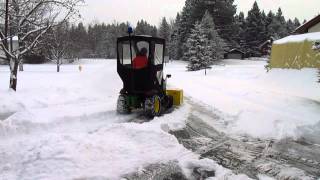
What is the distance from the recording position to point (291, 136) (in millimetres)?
9234

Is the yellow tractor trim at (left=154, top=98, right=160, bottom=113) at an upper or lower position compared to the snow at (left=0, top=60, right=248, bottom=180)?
upper

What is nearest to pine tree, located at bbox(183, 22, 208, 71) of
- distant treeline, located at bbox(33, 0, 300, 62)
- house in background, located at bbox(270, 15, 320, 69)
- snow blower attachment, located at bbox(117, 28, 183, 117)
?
distant treeline, located at bbox(33, 0, 300, 62)

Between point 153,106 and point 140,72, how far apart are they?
1113mm

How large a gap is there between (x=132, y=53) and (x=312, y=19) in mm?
23973

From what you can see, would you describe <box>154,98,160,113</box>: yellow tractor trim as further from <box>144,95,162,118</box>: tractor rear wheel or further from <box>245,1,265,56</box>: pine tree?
<box>245,1,265,56</box>: pine tree

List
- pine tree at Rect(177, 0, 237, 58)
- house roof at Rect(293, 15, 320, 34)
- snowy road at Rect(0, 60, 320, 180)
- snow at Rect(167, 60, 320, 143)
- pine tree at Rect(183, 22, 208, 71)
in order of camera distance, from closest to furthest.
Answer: snowy road at Rect(0, 60, 320, 180)
snow at Rect(167, 60, 320, 143)
house roof at Rect(293, 15, 320, 34)
pine tree at Rect(183, 22, 208, 71)
pine tree at Rect(177, 0, 237, 58)

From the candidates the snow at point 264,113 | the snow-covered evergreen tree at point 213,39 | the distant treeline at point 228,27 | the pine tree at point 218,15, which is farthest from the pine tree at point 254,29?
the snow at point 264,113

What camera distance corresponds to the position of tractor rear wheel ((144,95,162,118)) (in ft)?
36.4

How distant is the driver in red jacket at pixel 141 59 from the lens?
11.2m

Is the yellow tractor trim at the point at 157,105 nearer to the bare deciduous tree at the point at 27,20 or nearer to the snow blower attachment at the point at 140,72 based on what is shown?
the snow blower attachment at the point at 140,72

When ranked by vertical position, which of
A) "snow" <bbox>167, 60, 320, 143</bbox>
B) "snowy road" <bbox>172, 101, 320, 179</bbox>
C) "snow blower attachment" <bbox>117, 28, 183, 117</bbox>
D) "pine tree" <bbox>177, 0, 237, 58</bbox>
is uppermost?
"pine tree" <bbox>177, 0, 237, 58</bbox>

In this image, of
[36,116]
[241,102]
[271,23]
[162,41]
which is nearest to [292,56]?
[241,102]

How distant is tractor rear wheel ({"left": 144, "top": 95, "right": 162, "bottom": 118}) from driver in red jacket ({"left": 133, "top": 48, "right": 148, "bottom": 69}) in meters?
1.03

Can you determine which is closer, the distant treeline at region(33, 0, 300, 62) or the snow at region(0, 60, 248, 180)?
the snow at region(0, 60, 248, 180)
